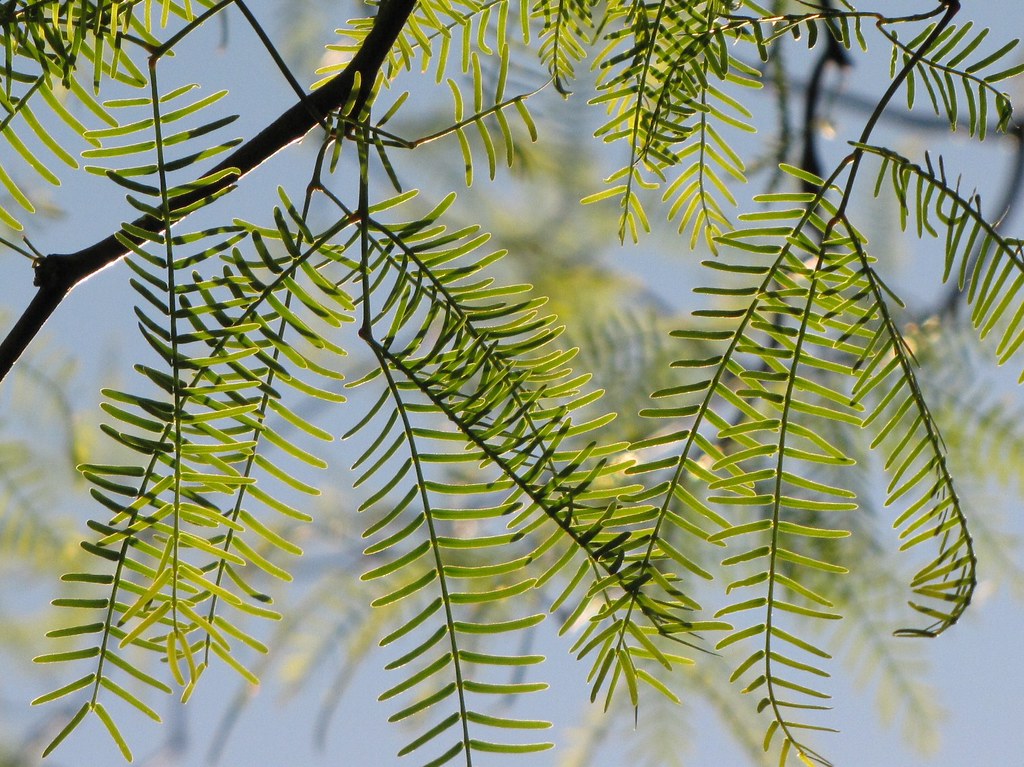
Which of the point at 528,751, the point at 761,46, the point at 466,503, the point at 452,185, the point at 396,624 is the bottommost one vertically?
the point at 528,751

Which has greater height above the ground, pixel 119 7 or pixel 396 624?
pixel 396 624

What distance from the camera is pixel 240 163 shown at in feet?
0.51

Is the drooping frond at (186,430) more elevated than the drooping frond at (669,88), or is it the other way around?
the drooping frond at (669,88)

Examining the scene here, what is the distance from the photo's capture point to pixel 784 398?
157 mm

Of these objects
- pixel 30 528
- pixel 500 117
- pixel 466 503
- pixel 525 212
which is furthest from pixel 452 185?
pixel 500 117

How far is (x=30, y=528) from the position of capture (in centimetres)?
75

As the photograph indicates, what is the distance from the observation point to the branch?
15 centimetres

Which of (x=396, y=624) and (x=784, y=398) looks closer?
(x=784, y=398)

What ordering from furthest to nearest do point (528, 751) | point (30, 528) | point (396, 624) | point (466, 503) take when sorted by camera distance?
1. point (466, 503)
2. point (396, 624)
3. point (30, 528)
4. point (528, 751)

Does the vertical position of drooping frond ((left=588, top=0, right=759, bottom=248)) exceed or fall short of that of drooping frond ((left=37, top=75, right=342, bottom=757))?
it exceeds it

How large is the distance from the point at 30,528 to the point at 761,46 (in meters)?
0.74

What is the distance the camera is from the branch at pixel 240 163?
0.15m

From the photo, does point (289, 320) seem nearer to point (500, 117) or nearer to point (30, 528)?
point (500, 117)

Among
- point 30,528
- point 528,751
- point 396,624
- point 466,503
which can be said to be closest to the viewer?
point 528,751
